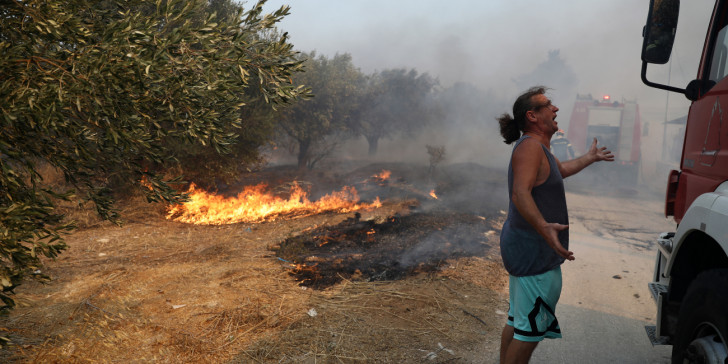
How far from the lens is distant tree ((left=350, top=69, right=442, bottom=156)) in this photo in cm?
2730

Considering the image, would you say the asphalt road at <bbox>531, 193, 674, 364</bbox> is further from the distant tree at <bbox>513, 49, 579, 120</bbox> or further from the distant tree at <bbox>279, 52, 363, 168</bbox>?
the distant tree at <bbox>513, 49, 579, 120</bbox>

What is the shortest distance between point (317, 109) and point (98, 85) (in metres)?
18.5

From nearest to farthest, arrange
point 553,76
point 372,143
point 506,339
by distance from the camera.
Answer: point 506,339
point 372,143
point 553,76

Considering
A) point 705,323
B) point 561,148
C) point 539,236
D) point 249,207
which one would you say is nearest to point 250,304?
point 539,236

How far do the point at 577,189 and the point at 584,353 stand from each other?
15.3 meters

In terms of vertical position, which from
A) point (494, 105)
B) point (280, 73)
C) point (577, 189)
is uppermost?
point (494, 105)

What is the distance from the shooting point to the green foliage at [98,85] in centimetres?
265

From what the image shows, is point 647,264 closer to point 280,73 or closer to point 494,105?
point 280,73

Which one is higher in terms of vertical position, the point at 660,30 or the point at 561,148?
the point at 660,30

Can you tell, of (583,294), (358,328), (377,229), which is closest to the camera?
(358,328)

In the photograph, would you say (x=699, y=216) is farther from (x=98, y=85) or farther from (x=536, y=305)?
(x=98, y=85)

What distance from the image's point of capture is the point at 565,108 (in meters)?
38.3

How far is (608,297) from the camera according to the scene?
5500 millimetres

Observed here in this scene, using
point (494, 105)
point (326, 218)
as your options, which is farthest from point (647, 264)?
point (494, 105)
